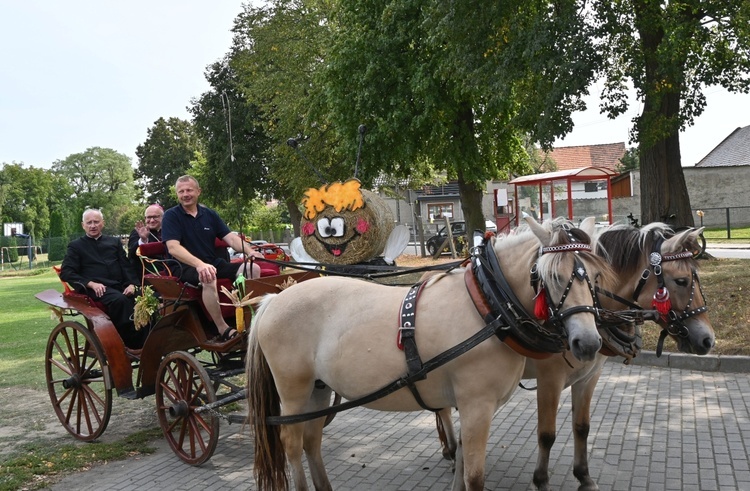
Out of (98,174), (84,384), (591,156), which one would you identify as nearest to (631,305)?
(84,384)

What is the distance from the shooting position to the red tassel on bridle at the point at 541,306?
3.38 meters

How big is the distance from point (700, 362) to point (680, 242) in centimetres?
447

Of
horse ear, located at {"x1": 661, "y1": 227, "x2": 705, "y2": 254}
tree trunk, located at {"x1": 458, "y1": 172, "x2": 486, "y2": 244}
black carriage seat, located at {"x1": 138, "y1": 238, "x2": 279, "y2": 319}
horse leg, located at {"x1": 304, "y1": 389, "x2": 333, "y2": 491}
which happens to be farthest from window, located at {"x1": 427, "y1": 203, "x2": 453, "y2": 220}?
horse leg, located at {"x1": 304, "y1": 389, "x2": 333, "y2": 491}

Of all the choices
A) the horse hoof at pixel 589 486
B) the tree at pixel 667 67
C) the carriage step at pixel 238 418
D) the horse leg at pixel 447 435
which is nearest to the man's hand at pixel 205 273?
the carriage step at pixel 238 418

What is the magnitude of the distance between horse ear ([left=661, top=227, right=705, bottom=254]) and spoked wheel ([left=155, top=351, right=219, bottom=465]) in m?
3.46

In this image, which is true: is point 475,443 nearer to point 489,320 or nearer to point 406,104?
point 489,320

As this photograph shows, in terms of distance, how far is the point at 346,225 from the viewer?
24.2 ft

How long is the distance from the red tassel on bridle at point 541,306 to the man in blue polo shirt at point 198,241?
3.01 m

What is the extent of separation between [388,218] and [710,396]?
3888 millimetres

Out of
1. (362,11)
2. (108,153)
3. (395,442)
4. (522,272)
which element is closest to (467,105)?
(362,11)

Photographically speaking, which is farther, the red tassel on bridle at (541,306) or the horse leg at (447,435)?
the horse leg at (447,435)

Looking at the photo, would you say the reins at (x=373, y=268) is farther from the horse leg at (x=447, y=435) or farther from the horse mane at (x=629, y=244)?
the horse leg at (x=447, y=435)

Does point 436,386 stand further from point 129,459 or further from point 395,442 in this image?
point 129,459

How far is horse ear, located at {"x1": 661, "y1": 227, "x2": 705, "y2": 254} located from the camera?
4340 mm
